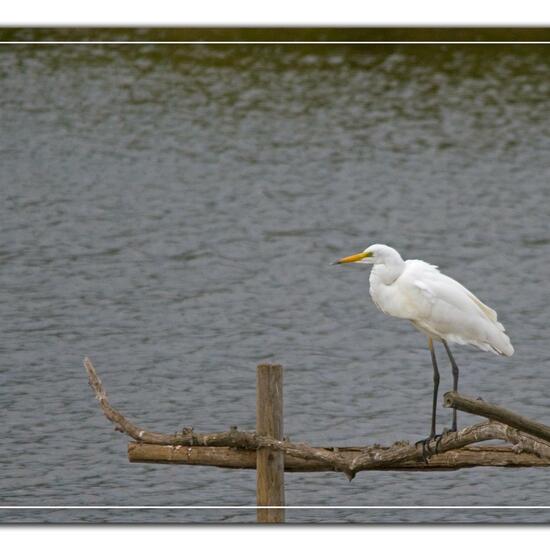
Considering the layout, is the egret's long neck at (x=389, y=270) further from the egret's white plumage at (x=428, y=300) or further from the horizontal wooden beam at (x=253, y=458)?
the horizontal wooden beam at (x=253, y=458)

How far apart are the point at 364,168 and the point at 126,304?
1331mm

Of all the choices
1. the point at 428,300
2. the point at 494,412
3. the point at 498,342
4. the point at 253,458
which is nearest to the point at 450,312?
the point at 428,300

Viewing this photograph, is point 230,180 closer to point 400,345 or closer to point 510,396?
point 400,345

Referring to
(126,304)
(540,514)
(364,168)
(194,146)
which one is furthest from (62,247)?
(540,514)

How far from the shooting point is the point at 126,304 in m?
7.57

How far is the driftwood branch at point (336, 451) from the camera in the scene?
551 cm

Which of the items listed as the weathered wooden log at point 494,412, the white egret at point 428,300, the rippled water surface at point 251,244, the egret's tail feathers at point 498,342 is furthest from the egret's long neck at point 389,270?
the rippled water surface at point 251,244

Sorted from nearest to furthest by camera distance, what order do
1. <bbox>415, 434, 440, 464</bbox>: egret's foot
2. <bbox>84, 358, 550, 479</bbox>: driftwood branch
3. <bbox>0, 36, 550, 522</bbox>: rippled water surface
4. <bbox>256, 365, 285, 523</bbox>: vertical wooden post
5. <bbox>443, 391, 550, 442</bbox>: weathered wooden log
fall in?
<bbox>443, 391, 550, 442</bbox>: weathered wooden log
<bbox>84, 358, 550, 479</bbox>: driftwood branch
<bbox>415, 434, 440, 464</bbox>: egret's foot
<bbox>256, 365, 285, 523</bbox>: vertical wooden post
<bbox>0, 36, 550, 522</bbox>: rippled water surface

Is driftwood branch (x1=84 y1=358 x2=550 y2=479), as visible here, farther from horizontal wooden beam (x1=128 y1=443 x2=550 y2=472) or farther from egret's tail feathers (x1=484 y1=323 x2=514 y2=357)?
egret's tail feathers (x1=484 y1=323 x2=514 y2=357)

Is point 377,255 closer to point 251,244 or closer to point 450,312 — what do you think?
point 450,312

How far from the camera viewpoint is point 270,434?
5.91 metres

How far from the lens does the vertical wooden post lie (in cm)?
588

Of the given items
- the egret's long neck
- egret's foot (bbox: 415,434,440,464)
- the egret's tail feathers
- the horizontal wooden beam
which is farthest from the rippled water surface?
the egret's long neck

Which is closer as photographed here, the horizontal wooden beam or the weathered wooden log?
the weathered wooden log
